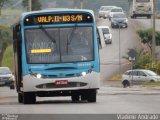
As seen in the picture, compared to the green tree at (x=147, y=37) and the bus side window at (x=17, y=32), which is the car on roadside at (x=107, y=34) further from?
the bus side window at (x=17, y=32)

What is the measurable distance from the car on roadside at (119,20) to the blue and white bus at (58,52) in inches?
2739

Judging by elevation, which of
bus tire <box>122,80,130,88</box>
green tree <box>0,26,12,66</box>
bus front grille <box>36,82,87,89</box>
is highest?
green tree <box>0,26,12,66</box>

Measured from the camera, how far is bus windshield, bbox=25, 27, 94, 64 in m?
29.2

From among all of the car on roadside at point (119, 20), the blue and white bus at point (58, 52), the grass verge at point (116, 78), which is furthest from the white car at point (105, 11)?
the blue and white bus at point (58, 52)

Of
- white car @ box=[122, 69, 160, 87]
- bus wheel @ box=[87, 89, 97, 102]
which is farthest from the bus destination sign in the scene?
white car @ box=[122, 69, 160, 87]

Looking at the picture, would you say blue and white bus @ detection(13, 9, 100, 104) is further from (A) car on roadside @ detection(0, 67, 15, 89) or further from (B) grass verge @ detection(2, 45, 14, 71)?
(B) grass verge @ detection(2, 45, 14, 71)

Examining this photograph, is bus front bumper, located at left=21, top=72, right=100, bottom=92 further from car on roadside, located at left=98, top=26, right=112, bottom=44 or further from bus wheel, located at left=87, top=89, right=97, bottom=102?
car on roadside, located at left=98, top=26, right=112, bottom=44

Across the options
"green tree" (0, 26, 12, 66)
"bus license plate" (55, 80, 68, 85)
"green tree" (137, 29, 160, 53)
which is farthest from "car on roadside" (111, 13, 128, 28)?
"bus license plate" (55, 80, 68, 85)

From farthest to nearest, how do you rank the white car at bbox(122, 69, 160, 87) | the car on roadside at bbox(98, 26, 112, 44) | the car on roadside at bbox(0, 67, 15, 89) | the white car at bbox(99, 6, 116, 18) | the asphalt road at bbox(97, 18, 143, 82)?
1. the white car at bbox(99, 6, 116, 18)
2. the car on roadside at bbox(98, 26, 112, 44)
3. the asphalt road at bbox(97, 18, 143, 82)
4. the white car at bbox(122, 69, 160, 87)
5. the car on roadside at bbox(0, 67, 15, 89)

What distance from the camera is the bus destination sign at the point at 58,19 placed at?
29344 mm

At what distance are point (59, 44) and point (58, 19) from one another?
812 mm

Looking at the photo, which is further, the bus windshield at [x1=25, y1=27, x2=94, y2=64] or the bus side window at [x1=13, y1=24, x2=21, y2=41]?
the bus side window at [x1=13, y1=24, x2=21, y2=41]

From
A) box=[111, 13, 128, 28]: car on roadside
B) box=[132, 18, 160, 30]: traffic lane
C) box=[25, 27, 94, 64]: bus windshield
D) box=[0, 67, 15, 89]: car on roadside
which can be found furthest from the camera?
box=[132, 18, 160, 30]: traffic lane

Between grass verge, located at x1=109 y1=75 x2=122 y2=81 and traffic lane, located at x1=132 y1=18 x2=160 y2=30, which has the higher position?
traffic lane, located at x1=132 y1=18 x2=160 y2=30
